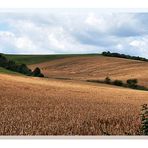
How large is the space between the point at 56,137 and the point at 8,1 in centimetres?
229

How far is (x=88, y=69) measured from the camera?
70.4 feet

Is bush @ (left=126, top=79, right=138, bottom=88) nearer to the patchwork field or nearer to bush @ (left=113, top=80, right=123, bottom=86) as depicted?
bush @ (left=113, top=80, right=123, bottom=86)

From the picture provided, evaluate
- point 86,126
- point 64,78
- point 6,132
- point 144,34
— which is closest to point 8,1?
point 6,132

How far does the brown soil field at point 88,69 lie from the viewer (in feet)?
67.7

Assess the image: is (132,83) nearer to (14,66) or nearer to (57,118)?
(14,66)

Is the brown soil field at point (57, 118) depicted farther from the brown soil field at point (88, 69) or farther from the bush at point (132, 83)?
the bush at point (132, 83)

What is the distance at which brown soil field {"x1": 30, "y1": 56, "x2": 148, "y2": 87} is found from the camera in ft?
67.7

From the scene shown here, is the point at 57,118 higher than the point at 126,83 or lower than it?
lower

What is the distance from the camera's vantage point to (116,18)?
9992mm

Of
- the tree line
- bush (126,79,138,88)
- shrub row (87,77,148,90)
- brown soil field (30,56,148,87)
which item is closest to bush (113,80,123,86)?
shrub row (87,77,148,90)

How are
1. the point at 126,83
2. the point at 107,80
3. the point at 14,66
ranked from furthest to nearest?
the point at 14,66
the point at 107,80
the point at 126,83

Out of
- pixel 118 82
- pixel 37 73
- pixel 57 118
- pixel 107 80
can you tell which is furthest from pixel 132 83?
pixel 57 118

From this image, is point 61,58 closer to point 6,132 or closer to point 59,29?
point 59,29

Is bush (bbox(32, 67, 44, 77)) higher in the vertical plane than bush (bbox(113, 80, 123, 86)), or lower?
higher
